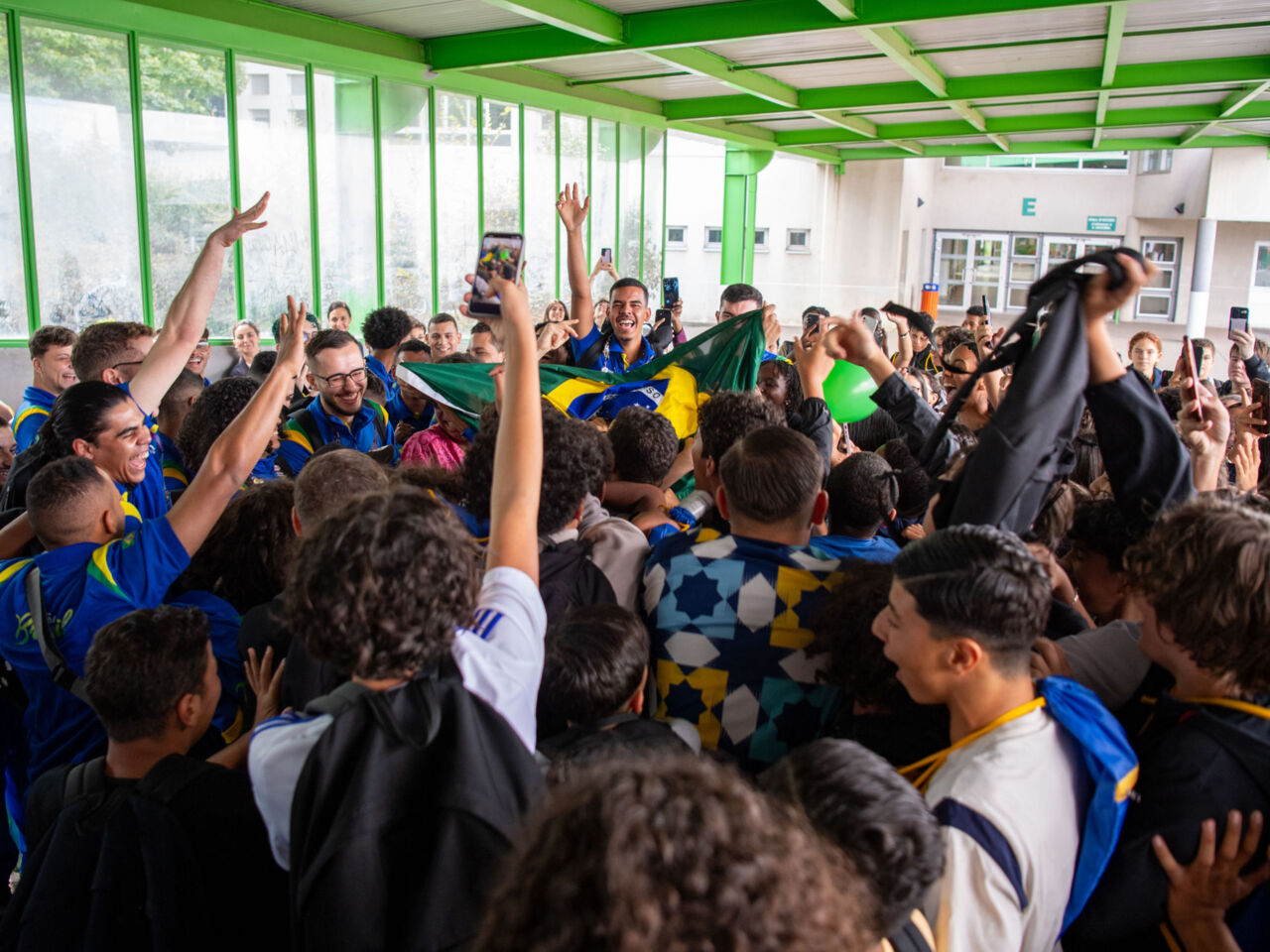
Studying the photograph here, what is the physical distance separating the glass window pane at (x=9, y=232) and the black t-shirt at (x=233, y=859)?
7481 mm

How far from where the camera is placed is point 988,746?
1.56 metres

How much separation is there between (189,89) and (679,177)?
1709 cm

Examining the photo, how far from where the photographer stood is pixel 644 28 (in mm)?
9414

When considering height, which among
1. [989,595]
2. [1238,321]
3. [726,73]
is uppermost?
[726,73]

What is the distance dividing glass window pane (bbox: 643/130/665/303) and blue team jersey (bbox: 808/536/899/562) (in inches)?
522

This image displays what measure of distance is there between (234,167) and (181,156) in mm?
506

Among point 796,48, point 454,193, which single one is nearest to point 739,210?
point 796,48

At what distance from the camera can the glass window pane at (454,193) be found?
37.0 feet

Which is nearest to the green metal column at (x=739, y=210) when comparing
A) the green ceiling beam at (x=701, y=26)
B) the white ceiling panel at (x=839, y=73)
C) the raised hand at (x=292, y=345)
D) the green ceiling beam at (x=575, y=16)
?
the white ceiling panel at (x=839, y=73)

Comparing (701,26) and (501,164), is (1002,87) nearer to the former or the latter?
(701,26)

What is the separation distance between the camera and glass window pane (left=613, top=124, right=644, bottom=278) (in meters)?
14.5

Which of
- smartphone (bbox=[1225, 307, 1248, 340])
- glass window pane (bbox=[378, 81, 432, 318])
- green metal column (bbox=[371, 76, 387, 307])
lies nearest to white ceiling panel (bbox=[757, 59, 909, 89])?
glass window pane (bbox=[378, 81, 432, 318])

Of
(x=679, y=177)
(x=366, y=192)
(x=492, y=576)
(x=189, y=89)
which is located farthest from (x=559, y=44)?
(x=679, y=177)

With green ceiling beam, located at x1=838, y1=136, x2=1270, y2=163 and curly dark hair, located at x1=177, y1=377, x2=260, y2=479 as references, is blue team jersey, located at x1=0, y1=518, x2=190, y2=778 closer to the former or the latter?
curly dark hair, located at x1=177, y1=377, x2=260, y2=479
